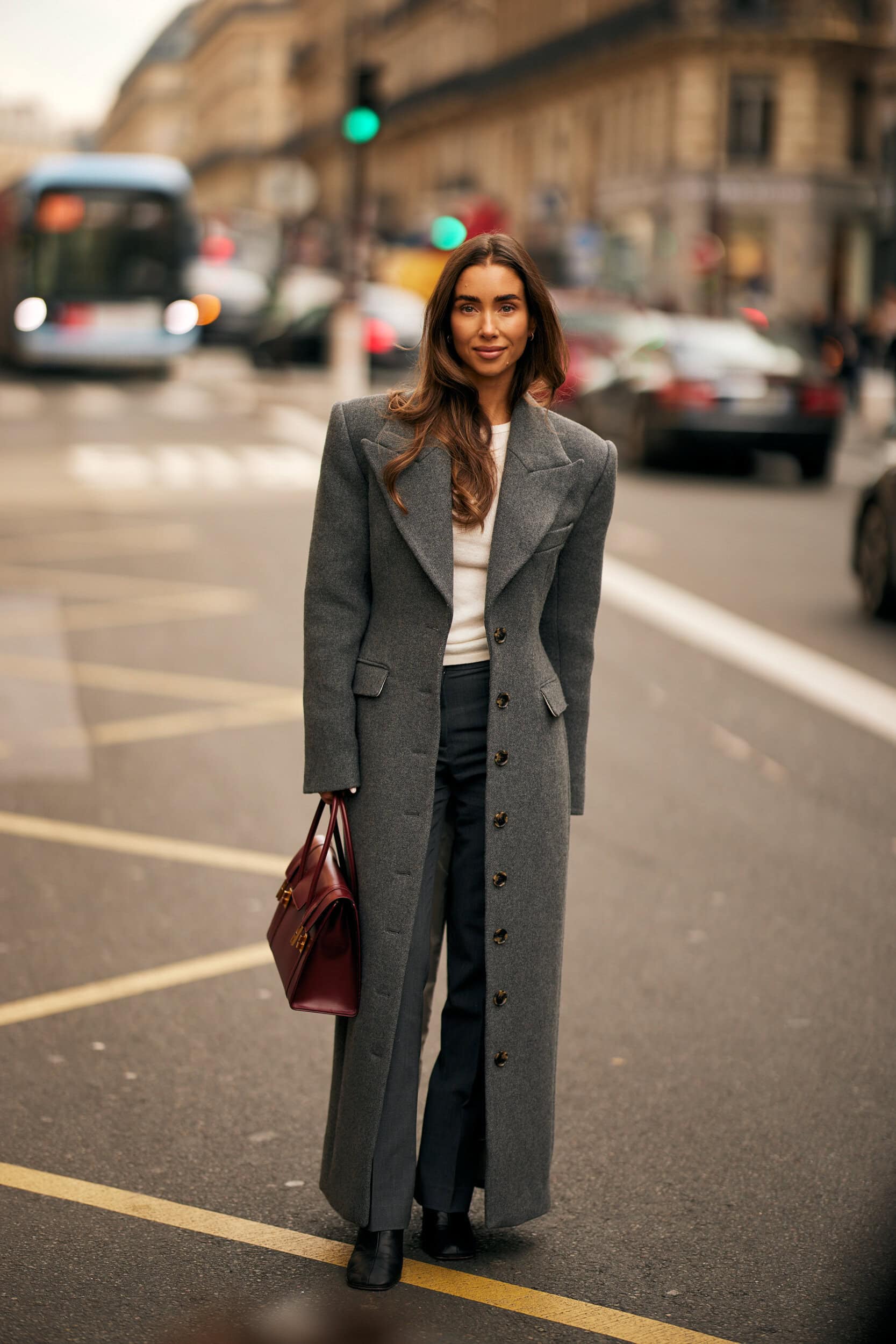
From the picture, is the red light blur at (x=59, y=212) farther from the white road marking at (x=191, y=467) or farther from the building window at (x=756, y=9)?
the building window at (x=756, y=9)

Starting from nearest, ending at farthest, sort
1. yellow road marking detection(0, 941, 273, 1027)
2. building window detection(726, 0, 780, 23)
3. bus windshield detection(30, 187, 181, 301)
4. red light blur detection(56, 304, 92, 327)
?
yellow road marking detection(0, 941, 273, 1027), bus windshield detection(30, 187, 181, 301), red light blur detection(56, 304, 92, 327), building window detection(726, 0, 780, 23)

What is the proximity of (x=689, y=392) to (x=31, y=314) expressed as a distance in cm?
1378

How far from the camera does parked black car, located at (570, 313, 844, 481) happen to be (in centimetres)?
1855

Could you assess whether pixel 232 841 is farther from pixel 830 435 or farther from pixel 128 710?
pixel 830 435

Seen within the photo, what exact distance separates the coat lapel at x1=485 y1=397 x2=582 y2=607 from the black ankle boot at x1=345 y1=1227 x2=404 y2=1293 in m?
1.15

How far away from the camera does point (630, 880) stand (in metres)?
6.09

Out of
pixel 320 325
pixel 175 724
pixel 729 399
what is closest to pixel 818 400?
pixel 729 399

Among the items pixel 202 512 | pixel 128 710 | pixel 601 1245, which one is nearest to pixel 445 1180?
pixel 601 1245

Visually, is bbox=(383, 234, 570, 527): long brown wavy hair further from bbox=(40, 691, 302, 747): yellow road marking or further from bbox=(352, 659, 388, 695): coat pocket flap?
bbox=(40, 691, 302, 747): yellow road marking

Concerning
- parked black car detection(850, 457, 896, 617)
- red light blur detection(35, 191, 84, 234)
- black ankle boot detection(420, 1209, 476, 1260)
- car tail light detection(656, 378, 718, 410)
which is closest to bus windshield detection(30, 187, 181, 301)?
red light blur detection(35, 191, 84, 234)

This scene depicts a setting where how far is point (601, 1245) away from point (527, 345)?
65.8 inches

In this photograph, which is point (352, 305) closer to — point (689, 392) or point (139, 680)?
point (689, 392)

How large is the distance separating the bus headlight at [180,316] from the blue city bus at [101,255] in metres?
0.02

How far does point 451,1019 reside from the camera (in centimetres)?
356
